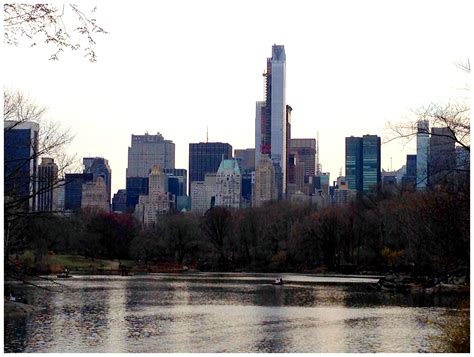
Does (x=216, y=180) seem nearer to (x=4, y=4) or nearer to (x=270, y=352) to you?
(x=270, y=352)

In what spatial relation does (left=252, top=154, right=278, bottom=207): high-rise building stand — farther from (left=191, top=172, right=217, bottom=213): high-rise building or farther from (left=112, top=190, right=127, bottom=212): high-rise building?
(left=112, top=190, right=127, bottom=212): high-rise building

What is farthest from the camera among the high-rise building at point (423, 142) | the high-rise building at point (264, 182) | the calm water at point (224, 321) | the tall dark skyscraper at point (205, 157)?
the tall dark skyscraper at point (205, 157)

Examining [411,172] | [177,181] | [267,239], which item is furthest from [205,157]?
[411,172]

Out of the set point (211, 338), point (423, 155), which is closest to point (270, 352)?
point (211, 338)

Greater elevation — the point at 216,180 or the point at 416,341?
the point at 216,180

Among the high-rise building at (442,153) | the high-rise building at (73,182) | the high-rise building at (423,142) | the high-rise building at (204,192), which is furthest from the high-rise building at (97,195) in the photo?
the high-rise building at (442,153)

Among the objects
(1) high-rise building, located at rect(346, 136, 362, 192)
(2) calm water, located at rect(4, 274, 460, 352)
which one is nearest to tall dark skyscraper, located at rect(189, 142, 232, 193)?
(1) high-rise building, located at rect(346, 136, 362, 192)

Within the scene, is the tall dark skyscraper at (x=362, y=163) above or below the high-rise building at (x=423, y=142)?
above

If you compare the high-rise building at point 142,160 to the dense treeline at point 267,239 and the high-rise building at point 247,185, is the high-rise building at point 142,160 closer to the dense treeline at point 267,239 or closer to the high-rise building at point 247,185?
the high-rise building at point 247,185
